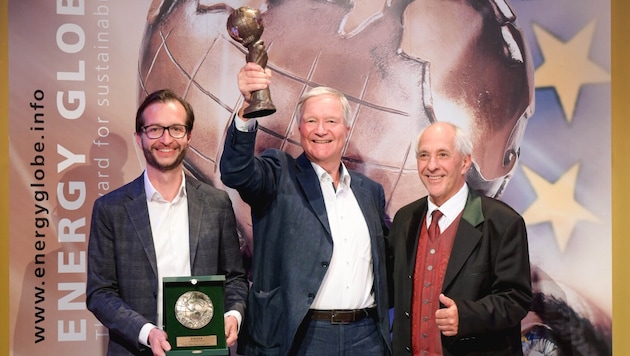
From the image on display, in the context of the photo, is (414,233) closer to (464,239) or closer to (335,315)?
(464,239)

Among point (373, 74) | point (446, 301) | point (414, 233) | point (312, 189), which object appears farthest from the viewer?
point (373, 74)

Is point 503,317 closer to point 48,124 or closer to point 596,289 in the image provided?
point 596,289

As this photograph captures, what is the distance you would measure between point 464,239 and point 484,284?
0.22m

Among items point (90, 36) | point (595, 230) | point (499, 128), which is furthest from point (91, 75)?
point (595, 230)

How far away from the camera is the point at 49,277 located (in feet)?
13.0

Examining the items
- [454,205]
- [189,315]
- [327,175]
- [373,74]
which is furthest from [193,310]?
[373,74]

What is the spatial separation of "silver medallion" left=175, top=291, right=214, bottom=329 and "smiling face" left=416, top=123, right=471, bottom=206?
1158mm

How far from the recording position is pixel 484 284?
3.25 metres

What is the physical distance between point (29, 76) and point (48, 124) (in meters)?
0.28

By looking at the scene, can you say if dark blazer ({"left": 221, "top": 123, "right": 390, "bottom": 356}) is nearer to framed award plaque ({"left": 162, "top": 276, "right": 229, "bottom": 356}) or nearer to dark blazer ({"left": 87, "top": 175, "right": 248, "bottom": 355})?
dark blazer ({"left": 87, "top": 175, "right": 248, "bottom": 355})

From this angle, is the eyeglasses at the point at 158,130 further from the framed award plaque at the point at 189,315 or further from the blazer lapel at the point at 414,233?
the blazer lapel at the point at 414,233

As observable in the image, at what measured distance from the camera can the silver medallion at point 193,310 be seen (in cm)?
295

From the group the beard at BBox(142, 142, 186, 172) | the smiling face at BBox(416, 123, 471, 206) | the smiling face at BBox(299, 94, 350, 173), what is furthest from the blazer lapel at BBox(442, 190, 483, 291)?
the beard at BBox(142, 142, 186, 172)

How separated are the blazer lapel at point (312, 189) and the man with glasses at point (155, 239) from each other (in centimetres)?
39
